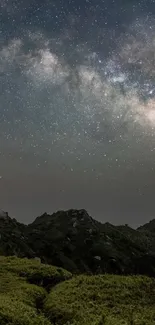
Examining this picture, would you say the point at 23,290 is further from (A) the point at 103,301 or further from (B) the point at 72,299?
(A) the point at 103,301

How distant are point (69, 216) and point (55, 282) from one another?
238ft

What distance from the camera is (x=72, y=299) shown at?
2566cm

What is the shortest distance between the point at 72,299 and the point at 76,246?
2494 inches

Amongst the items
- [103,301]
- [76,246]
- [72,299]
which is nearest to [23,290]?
[72,299]

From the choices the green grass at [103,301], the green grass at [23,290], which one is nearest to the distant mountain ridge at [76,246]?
the green grass at [23,290]

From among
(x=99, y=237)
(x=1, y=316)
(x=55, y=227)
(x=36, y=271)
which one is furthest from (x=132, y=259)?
(x=1, y=316)

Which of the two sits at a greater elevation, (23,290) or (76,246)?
(76,246)

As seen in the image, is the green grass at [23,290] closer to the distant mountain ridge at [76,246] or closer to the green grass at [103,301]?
the green grass at [103,301]

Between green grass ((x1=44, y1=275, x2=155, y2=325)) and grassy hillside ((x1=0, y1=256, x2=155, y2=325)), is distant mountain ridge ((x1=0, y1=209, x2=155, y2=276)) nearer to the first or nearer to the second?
grassy hillside ((x1=0, y1=256, x2=155, y2=325))

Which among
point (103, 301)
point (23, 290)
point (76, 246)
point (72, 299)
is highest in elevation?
point (76, 246)

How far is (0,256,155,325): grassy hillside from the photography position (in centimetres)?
2155

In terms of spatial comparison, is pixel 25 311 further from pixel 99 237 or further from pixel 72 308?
pixel 99 237

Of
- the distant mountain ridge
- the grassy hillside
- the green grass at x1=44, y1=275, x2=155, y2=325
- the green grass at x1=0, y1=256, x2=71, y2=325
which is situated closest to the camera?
the green grass at x1=0, y1=256, x2=71, y2=325

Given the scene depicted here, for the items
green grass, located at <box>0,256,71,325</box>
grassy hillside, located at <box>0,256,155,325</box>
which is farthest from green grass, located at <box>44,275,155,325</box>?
green grass, located at <box>0,256,71,325</box>
